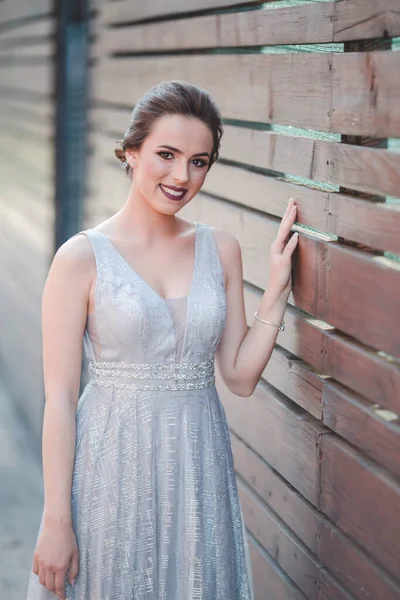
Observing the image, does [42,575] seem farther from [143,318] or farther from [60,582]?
[143,318]

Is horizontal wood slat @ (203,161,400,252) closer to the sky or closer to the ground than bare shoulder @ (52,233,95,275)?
closer to the sky

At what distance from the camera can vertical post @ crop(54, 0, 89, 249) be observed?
20.7 feet

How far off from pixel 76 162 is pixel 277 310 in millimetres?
3879

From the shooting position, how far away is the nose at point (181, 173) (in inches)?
110

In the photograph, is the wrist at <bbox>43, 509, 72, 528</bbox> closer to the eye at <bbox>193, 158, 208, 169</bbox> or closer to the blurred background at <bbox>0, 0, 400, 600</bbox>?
the blurred background at <bbox>0, 0, 400, 600</bbox>

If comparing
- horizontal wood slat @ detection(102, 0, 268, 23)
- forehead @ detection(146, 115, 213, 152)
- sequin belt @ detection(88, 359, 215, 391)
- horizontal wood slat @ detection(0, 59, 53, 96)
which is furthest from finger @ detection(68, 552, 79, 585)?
horizontal wood slat @ detection(0, 59, 53, 96)

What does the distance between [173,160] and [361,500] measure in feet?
3.38

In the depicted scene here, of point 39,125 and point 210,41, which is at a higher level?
point 210,41

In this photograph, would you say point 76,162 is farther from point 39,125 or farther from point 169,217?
point 169,217

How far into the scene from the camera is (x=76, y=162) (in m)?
6.61

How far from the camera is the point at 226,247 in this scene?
312 centimetres

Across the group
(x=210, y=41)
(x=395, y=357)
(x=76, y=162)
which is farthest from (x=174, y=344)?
(x=76, y=162)

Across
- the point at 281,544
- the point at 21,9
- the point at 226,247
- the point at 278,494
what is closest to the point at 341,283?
the point at 226,247

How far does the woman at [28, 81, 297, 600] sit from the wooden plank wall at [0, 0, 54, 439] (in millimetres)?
3839
